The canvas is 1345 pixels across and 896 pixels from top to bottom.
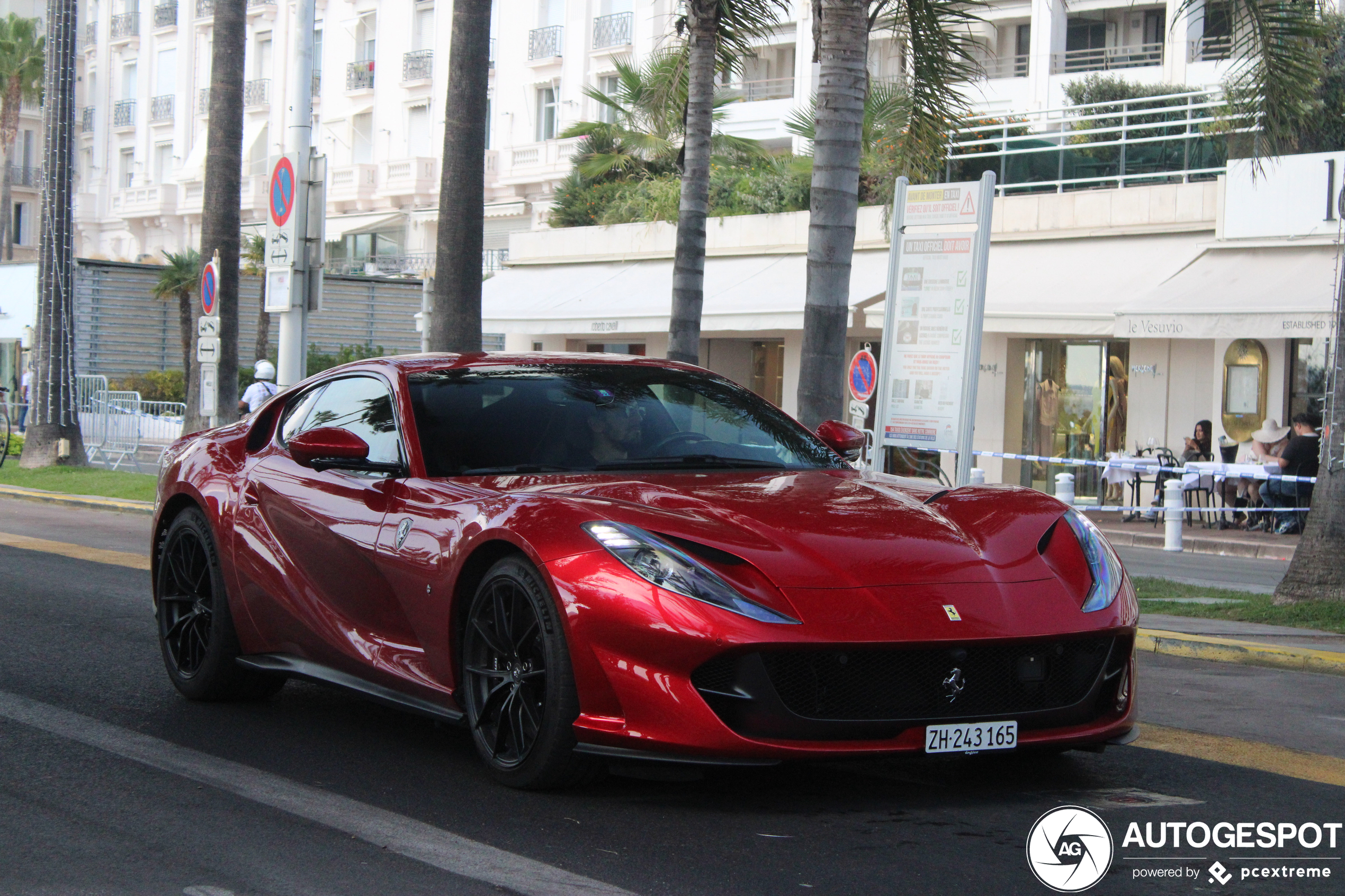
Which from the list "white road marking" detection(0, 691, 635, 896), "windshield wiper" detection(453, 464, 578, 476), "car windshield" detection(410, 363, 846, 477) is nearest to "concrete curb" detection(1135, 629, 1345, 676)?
"car windshield" detection(410, 363, 846, 477)

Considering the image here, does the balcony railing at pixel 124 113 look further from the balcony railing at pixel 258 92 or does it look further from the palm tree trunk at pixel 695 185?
the palm tree trunk at pixel 695 185

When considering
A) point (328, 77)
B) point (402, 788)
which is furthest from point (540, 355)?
point (328, 77)

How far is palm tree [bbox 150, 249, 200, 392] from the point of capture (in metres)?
37.4

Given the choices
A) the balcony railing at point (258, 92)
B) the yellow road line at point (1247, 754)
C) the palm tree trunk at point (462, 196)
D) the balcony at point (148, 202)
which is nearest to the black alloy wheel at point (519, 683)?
the yellow road line at point (1247, 754)

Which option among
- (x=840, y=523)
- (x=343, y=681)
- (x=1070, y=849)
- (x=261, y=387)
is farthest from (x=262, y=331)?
(x=1070, y=849)

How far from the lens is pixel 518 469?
5.55 meters

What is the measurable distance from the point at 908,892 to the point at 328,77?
54.0 metres

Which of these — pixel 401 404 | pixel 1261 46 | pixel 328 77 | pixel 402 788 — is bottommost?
pixel 402 788

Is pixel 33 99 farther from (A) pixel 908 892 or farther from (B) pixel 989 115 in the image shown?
(A) pixel 908 892

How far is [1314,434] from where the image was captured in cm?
1903

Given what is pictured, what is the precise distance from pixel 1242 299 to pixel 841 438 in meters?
14.8

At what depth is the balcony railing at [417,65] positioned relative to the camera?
Answer: 50688 millimetres

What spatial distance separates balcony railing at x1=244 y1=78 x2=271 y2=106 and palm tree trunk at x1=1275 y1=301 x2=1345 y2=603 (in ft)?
168

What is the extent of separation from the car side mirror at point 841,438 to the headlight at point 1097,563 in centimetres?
117
